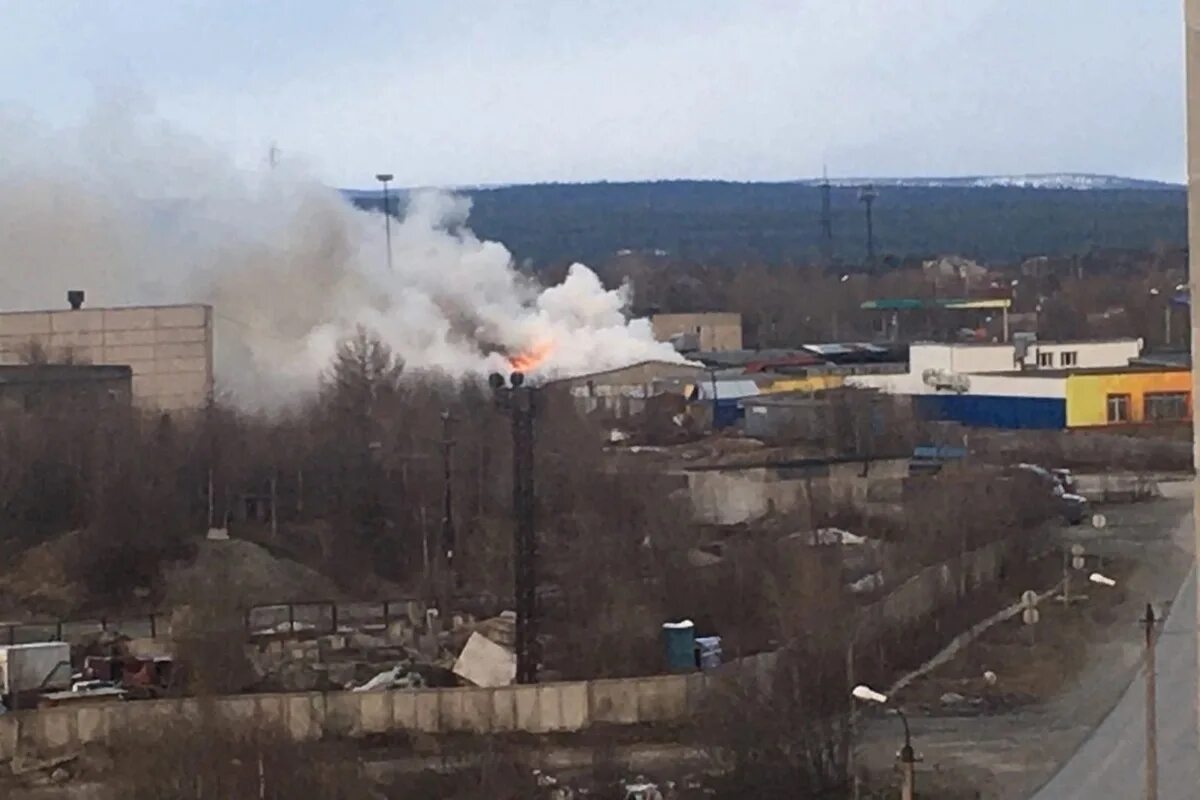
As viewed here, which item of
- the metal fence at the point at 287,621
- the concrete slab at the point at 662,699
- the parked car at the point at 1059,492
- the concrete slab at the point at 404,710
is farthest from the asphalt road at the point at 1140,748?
the parked car at the point at 1059,492

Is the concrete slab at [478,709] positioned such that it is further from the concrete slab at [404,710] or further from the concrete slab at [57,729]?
the concrete slab at [57,729]

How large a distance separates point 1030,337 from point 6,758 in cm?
2334

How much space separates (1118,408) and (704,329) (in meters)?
17.2

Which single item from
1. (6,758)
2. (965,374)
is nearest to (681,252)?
(965,374)

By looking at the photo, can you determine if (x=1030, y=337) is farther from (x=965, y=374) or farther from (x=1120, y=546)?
(x=1120, y=546)

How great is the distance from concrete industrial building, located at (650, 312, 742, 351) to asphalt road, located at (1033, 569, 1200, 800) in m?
30.1

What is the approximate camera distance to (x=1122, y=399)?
28.2m

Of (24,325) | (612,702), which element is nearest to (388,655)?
(612,702)

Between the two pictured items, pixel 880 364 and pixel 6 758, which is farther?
pixel 880 364

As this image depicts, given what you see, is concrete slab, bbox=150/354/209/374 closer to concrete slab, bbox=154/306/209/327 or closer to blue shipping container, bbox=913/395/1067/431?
concrete slab, bbox=154/306/209/327

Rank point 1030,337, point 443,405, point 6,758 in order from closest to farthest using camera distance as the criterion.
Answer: point 6,758 → point 443,405 → point 1030,337

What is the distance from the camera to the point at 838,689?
1176 centimetres

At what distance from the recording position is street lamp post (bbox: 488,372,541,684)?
1391 centimetres

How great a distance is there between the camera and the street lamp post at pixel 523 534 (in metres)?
13.9
